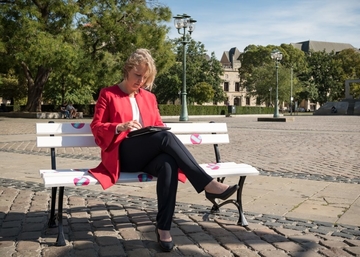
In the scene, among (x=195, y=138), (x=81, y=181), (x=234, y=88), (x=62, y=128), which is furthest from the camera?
(x=234, y=88)

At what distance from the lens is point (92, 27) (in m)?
29.6

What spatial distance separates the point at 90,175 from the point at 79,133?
74cm

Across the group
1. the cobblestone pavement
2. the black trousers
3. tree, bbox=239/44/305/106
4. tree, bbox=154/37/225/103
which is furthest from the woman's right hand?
tree, bbox=239/44/305/106

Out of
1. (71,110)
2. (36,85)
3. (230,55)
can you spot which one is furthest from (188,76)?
(230,55)

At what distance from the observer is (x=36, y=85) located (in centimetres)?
3291

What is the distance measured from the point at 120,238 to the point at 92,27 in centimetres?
2762

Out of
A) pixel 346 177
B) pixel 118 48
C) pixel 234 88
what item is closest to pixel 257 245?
pixel 346 177

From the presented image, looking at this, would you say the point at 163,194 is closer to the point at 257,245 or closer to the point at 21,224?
the point at 257,245

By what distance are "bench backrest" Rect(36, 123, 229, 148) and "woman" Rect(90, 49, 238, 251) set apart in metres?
0.33

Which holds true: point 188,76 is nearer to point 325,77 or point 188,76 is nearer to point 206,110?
point 206,110

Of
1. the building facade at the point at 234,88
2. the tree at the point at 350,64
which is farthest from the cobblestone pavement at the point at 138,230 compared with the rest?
the building facade at the point at 234,88

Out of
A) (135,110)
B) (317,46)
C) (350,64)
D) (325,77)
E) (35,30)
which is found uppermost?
(317,46)

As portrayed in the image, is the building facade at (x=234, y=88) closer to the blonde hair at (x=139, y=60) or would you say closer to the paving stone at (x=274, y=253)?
the blonde hair at (x=139, y=60)

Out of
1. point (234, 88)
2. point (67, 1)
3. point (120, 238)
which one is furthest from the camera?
point (234, 88)
